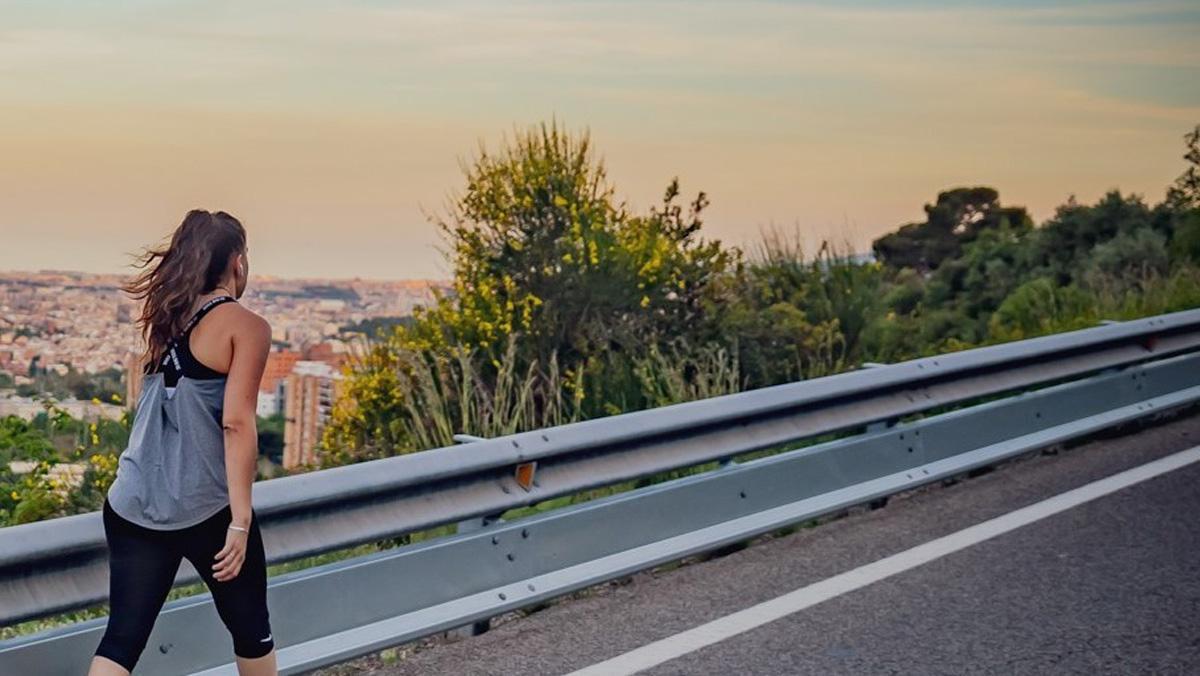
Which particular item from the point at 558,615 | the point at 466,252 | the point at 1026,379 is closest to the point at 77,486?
the point at 558,615

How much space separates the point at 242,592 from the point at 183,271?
84cm

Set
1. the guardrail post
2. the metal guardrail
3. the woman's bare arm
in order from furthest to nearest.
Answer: the guardrail post → the metal guardrail → the woman's bare arm

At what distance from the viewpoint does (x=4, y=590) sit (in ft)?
14.8

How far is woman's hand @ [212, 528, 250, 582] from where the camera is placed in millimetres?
4258

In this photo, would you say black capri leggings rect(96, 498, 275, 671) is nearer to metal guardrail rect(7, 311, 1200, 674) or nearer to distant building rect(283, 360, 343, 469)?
metal guardrail rect(7, 311, 1200, 674)

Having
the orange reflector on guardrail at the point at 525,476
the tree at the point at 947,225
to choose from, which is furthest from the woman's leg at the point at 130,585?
the tree at the point at 947,225

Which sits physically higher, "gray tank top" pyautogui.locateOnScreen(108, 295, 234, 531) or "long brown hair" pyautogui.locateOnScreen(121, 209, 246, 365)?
"long brown hair" pyautogui.locateOnScreen(121, 209, 246, 365)

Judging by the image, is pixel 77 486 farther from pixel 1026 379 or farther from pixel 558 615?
pixel 1026 379

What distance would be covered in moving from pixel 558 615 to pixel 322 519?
3.92 feet

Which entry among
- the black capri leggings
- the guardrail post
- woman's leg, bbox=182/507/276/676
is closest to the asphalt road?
the guardrail post

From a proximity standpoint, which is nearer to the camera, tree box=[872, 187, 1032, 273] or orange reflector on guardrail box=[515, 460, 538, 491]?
orange reflector on guardrail box=[515, 460, 538, 491]

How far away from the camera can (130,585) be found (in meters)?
4.30

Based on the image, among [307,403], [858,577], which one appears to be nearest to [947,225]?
[307,403]

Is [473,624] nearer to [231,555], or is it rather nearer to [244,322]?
[231,555]
